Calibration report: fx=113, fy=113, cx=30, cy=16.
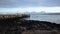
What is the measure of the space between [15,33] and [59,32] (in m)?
0.51

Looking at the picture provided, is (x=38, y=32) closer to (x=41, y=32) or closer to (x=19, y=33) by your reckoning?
(x=41, y=32)

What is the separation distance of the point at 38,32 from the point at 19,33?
0.73 ft

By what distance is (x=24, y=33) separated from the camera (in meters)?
1.29

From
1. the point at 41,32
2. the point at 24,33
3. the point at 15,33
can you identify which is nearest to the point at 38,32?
the point at 41,32

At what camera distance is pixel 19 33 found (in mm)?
1315

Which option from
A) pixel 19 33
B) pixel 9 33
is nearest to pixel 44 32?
pixel 19 33

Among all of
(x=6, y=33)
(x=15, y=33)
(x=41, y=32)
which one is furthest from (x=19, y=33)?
(x=41, y=32)

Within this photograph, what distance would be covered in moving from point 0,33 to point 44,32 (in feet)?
1.67

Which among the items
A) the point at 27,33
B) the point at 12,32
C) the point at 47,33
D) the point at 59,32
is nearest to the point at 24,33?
the point at 27,33

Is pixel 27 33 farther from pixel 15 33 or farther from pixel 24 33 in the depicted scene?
pixel 15 33

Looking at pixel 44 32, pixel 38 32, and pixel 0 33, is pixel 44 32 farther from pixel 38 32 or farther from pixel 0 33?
pixel 0 33

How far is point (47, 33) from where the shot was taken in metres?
1.27

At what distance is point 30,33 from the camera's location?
1.28 meters

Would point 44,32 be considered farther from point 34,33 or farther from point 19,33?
point 19,33
